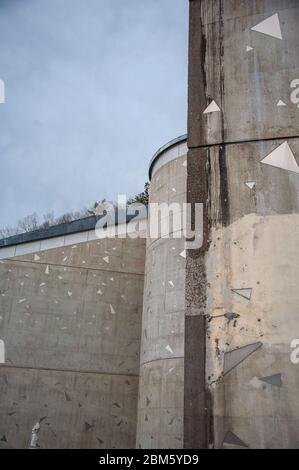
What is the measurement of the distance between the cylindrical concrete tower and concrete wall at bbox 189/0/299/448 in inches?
259

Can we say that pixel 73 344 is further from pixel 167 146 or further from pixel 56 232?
pixel 167 146

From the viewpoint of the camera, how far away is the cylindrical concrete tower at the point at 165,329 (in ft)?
30.1

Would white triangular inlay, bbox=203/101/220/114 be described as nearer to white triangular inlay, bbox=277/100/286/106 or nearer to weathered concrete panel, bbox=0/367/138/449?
white triangular inlay, bbox=277/100/286/106

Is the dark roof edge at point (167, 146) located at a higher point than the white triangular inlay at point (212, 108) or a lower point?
higher

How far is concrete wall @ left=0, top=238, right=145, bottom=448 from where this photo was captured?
433 inches

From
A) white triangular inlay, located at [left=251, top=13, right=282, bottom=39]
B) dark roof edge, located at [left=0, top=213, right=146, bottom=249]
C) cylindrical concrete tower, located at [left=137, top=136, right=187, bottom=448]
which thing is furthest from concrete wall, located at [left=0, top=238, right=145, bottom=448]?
white triangular inlay, located at [left=251, top=13, right=282, bottom=39]

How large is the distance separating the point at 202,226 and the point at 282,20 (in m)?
2.34

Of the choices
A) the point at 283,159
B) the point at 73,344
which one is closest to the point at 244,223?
the point at 283,159

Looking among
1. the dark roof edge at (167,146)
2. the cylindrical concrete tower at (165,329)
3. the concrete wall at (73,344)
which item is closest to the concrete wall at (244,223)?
the cylindrical concrete tower at (165,329)

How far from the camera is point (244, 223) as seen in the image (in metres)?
3.36

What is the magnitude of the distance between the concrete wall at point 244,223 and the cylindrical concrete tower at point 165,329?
6572mm

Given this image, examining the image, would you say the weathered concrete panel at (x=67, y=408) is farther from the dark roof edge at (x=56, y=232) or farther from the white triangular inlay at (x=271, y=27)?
the white triangular inlay at (x=271, y=27)
